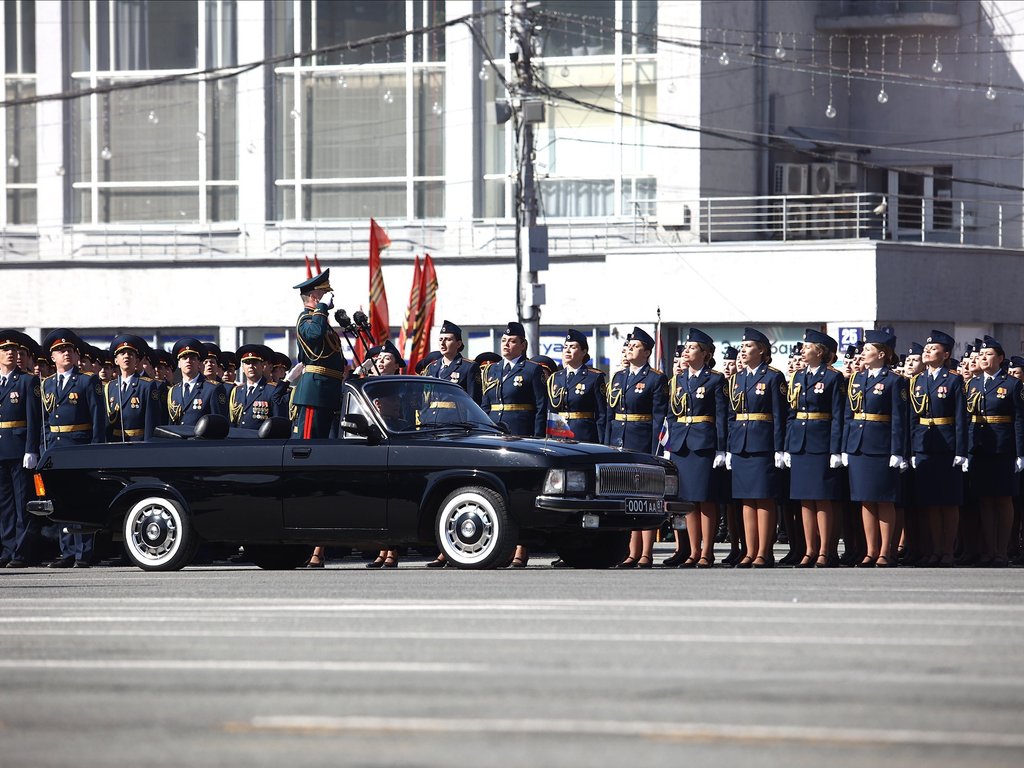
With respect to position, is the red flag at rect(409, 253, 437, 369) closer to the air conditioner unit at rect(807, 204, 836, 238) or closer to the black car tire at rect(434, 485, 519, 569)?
the air conditioner unit at rect(807, 204, 836, 238)

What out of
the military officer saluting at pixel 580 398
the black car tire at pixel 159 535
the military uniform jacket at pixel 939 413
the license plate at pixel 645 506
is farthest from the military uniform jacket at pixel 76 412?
the military uniform jacket at pixel 939 413

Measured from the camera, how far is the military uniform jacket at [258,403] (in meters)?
19.0

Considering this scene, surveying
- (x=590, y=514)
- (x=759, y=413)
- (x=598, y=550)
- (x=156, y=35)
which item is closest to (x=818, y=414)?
(x=759, y=413)

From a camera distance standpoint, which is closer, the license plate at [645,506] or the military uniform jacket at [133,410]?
the license plate at [645,506]

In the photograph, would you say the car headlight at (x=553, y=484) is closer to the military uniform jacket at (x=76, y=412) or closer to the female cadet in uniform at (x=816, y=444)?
the female cadet in uniform at (x=816, y=444)

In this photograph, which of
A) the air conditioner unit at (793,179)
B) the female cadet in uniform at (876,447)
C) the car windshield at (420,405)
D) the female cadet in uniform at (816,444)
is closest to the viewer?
the car windshield at (420,405)

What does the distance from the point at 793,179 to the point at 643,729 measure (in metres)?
35.4

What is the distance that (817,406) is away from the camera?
17.3 m

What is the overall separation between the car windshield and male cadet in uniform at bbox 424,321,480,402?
250 cm

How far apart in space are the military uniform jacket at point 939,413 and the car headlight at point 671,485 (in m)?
2.14

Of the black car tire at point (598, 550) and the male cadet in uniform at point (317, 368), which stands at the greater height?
the male cadet in uniform at point (317, 368)

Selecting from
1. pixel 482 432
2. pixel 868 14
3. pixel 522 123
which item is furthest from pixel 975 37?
pixel 482 432

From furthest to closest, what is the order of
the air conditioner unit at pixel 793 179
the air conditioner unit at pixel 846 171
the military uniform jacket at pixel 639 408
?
the air conditioner unit at pixel 846 171 → the air conditioner unit at pixel 793 179 → the military uniform jacket at pixel 639 408

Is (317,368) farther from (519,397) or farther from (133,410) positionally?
(133,410)
